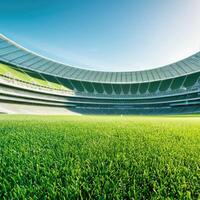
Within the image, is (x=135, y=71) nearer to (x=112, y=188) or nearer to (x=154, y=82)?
(x=154, y=82)

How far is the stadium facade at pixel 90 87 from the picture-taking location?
43938 millimetres

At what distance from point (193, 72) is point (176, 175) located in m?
59.4

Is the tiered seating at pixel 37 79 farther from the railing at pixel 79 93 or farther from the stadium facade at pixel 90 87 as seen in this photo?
the railing at pixel 79 93

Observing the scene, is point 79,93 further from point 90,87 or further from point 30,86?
point 30,86

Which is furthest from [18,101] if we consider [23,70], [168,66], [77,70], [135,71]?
[168,66]

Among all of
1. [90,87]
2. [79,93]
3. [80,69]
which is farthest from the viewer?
[90,87]

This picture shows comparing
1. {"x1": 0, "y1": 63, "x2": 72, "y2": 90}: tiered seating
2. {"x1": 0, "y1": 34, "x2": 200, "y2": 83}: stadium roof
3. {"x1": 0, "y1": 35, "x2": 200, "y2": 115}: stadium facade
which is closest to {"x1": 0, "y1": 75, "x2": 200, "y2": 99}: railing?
{"x1": 0, "y1": 35, "x2": 200, "y2": 115}: stadium facade

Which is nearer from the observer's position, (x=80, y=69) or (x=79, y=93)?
(x=79, y=93)

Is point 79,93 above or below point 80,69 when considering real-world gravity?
below

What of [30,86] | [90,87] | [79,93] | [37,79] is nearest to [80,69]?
[90,87]

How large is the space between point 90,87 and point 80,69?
806cm

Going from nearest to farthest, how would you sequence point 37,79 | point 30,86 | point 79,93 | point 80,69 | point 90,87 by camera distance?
point 30,86 → point 37,79 → point 79,93 → point 80,69 → point 90,87

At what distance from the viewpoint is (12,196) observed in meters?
1.01

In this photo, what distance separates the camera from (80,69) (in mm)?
63156
